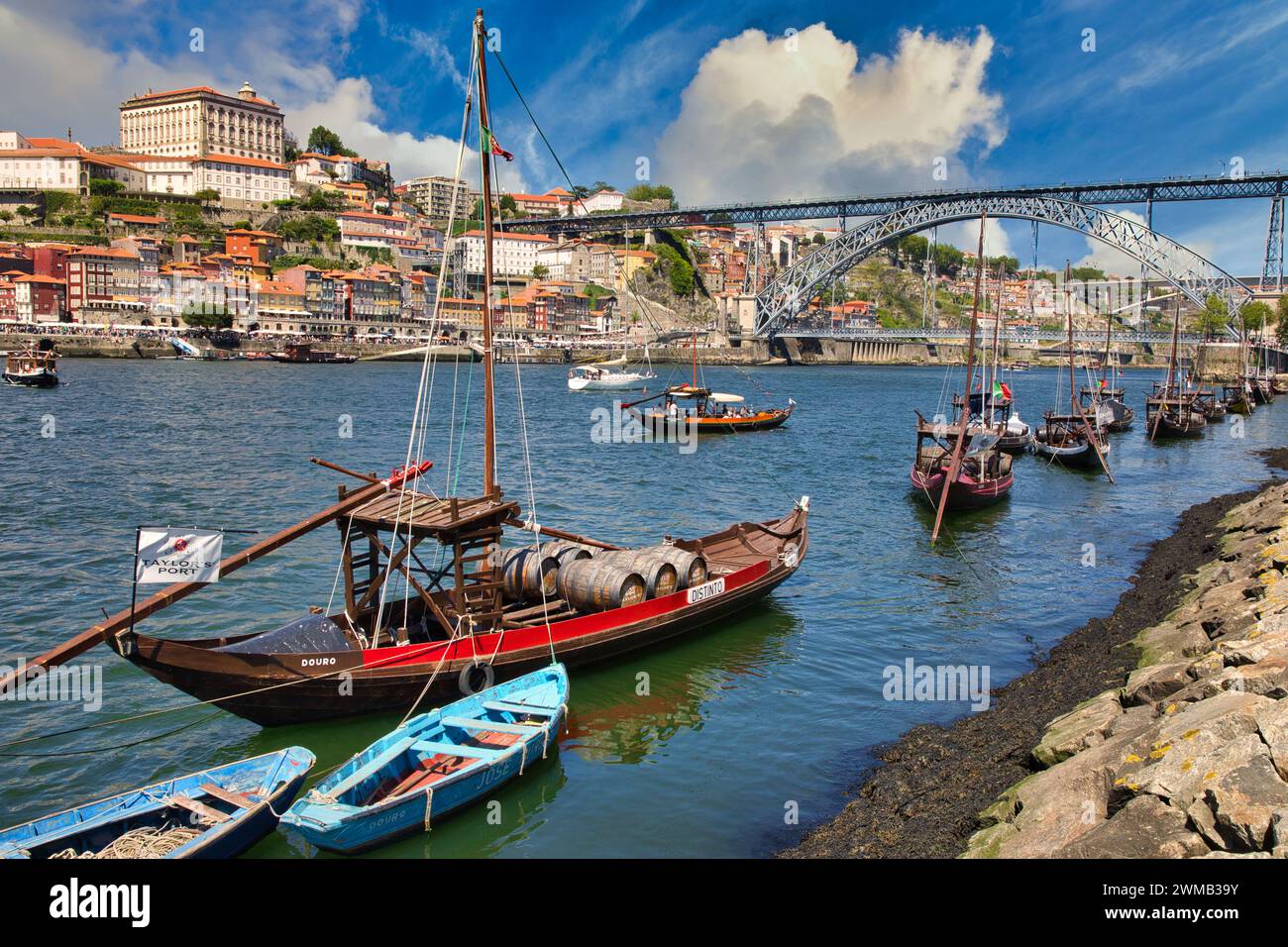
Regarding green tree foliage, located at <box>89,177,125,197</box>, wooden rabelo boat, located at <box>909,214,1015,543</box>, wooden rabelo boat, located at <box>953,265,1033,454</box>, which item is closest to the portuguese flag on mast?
wooden rabelo boat, located at <box>909,214,1015,543</box>

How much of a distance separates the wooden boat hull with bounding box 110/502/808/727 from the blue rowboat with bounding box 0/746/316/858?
5.28 feet

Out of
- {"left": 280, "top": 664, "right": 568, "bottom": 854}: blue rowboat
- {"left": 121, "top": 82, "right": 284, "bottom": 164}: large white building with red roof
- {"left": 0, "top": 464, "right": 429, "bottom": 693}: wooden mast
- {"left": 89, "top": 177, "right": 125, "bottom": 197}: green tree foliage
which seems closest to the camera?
{"left": 280, "top": 664, "right": 568, "bottom": 854}: blue rowboat

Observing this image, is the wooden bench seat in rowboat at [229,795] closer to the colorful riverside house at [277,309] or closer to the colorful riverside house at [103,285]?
the colorful riverside house at [103,285]

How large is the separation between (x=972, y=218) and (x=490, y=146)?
116607 millimetres

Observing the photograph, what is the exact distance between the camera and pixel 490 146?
13.3m

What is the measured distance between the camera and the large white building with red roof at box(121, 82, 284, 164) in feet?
484

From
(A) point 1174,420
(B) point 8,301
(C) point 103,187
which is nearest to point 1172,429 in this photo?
(A) point 1174,420

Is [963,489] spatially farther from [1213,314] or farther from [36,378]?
[1213,314]

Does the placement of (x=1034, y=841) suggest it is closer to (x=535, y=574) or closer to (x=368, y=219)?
(x=535, y=574)

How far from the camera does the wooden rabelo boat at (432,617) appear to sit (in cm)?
1025

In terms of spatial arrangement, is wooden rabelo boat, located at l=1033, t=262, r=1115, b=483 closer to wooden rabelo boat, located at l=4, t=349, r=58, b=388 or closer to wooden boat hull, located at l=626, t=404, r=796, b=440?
wooden boat hull, located at l=626, t=404, r=796, b=440

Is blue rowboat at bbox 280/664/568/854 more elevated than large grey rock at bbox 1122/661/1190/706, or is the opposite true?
large grey rock at bbox 1122/661/1190/706

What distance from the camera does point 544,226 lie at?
161750mm

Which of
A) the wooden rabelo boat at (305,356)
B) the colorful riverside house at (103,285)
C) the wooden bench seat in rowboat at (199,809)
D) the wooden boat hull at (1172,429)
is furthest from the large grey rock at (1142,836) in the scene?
the colorful riverside house at (103,285)
